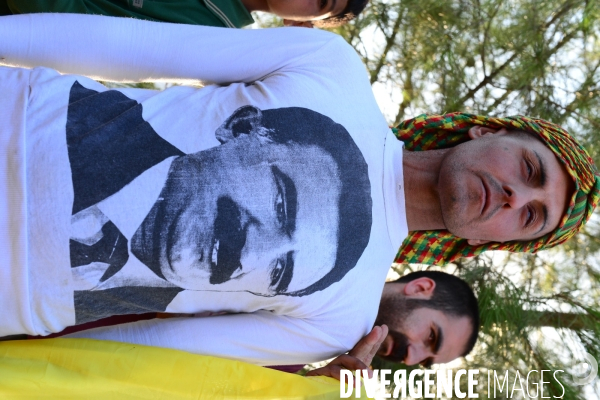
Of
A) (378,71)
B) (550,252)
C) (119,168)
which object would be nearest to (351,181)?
(119,168)

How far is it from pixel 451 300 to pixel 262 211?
0.88m

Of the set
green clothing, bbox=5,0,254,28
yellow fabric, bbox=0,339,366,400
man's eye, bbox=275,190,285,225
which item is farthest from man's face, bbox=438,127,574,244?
green clothing, bbox=5,0,254,28

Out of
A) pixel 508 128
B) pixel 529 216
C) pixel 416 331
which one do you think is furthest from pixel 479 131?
pixel 416 331

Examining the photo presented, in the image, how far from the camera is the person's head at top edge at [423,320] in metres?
1.47

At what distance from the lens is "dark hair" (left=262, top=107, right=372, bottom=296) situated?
83cm

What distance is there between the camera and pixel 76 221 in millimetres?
700

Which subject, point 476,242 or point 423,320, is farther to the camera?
point 423,320

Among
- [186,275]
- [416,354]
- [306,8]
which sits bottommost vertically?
[416,354]

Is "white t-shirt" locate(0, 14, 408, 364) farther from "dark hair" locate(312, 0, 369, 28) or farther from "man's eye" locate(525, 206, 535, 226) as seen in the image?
"dark hair" locate(312, 0, 369, 28)

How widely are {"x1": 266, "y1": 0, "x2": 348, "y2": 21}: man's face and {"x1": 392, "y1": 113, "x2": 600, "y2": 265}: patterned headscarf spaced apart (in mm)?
405

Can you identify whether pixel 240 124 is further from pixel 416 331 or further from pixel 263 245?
pixel 416 331

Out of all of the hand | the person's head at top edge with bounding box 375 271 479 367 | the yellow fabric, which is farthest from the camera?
the person's head at top edge with bounding box 375 271 479 367

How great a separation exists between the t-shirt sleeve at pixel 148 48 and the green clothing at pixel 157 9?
0.81 feet

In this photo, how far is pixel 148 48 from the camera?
2.76 feet
